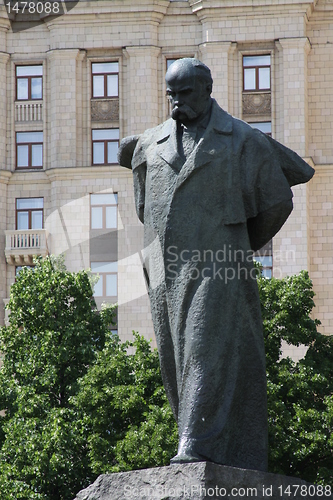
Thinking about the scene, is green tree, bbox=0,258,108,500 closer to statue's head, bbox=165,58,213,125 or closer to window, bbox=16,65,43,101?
window, bbox=16,65,43,101

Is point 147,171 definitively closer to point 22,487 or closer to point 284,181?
point 284,181

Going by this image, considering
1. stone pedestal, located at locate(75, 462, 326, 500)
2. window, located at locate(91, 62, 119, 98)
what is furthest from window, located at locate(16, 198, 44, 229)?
stone pedestal, located at locate(75, 462, 326, 500)

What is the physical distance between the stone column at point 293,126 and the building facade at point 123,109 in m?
0.05

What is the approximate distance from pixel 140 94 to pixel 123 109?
0.95 metres

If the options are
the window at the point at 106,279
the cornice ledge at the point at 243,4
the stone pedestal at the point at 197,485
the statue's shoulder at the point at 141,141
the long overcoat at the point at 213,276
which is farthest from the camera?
the cornice ledge at the point at 243,4

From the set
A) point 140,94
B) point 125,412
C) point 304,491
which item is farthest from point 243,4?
point 304,491

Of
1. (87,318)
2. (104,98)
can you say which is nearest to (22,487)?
(87,318)

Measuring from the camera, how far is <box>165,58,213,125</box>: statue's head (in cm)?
1084

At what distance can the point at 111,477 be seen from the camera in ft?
32.2

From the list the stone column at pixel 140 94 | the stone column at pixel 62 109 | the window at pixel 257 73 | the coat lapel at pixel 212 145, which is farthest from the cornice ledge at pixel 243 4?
the coat lapel at pixel 212 145

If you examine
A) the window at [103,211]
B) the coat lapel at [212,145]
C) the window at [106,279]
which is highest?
the window at [103,211]

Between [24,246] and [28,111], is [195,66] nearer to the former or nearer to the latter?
[24,246]

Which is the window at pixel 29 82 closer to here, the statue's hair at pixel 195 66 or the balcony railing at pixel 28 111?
the balcony railing at pixel 28 111

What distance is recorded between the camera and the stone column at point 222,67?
61125 mm
